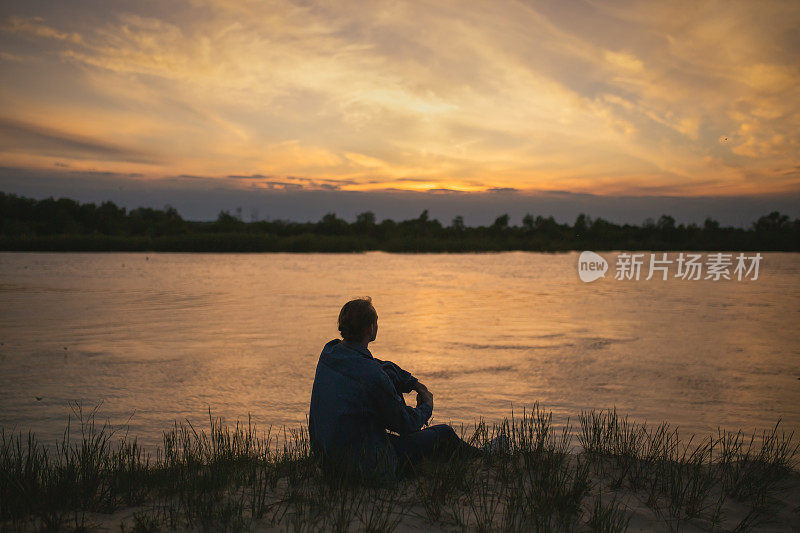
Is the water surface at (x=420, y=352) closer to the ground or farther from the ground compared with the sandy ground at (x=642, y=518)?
closer to the ground

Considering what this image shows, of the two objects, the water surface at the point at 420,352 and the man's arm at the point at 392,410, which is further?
the water surface at the point at 420,352

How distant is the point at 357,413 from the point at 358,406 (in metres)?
0.05

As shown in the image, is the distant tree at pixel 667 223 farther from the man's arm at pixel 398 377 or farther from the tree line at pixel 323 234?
the man's arm at pixel 398 377

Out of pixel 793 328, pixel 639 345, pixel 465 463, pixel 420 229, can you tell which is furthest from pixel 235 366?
pixel 420 229

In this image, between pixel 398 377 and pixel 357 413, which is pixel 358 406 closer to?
pixel 357 413

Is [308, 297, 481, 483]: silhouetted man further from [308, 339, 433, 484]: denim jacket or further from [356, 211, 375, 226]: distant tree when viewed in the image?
[356, 211, 375, 226]: distant tree

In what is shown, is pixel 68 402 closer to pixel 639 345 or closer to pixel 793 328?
pixel 639 345

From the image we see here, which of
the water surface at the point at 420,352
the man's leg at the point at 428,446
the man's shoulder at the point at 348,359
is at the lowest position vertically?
the water surface at the point at 420,352

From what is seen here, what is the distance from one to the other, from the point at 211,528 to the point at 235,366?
608 centimetres

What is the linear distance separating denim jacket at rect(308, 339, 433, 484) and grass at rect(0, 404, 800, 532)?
0.14 meters

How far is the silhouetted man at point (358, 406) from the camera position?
10.9ft

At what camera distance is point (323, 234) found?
74750mm

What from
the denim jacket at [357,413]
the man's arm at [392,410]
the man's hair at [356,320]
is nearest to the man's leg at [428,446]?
the denim jacket at [357,413]

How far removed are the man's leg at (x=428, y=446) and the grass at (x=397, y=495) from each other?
91 millimetres
